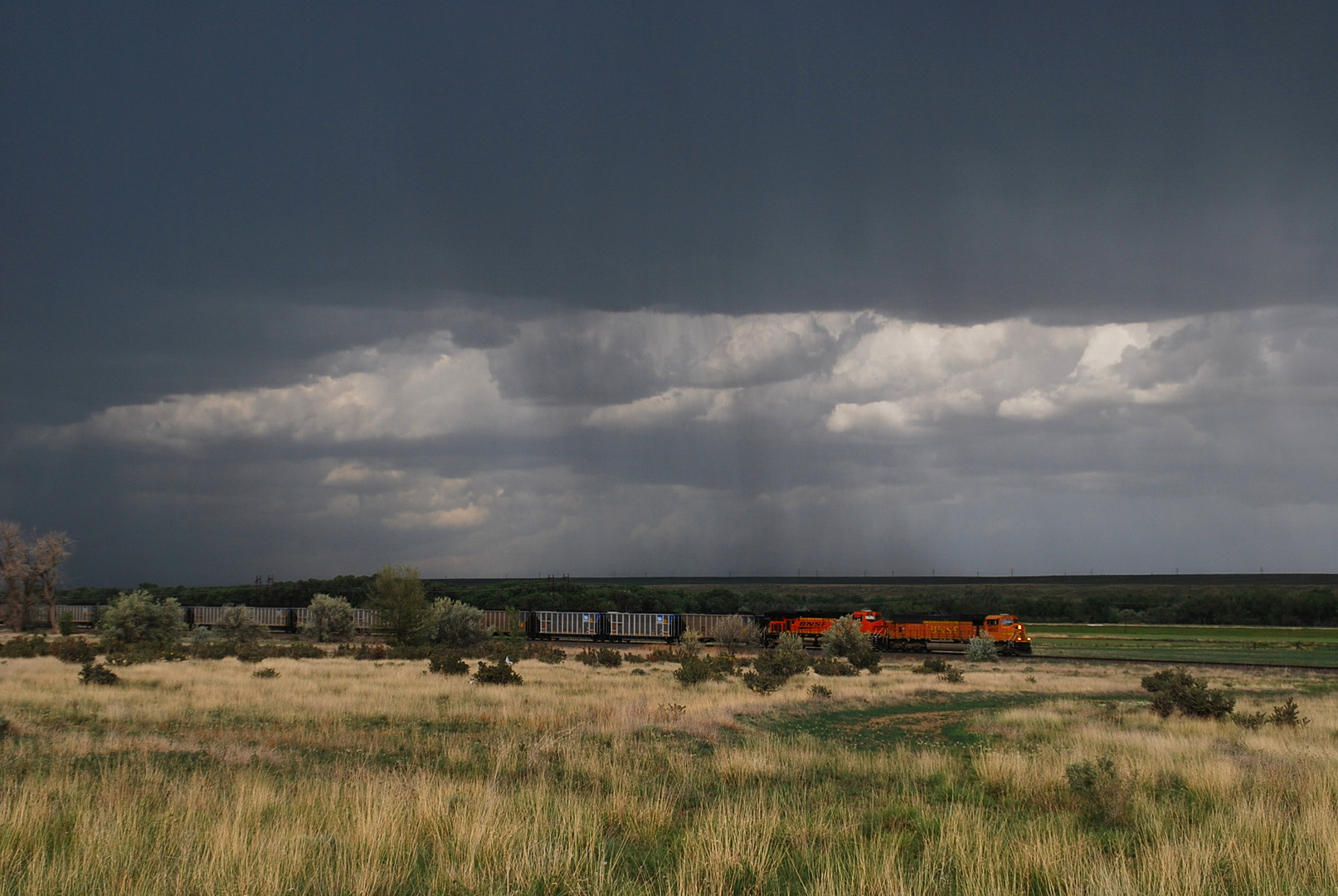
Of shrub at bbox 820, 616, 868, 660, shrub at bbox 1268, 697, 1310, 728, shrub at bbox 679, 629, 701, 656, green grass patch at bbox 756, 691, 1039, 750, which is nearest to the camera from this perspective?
green grass patch at bbox 756, 691, 1039, 750

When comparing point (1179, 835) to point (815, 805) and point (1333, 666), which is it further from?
point (1333, 666)

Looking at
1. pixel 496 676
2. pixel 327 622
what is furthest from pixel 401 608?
pixel 496 676

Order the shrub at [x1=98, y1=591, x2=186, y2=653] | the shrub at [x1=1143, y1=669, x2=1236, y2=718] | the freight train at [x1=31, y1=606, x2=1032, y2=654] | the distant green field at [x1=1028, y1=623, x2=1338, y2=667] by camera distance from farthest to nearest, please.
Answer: the freight train at [x1=31, y1=606, x2=1032, y2=654] < the distant green field at [x1=1028, y1=623, x2=1338, y2=667] < the shrub at [x1=98, y1=591, x2=186, y2=653] < the shrub at [x1=1143, y1=669, x2=1236, y2=718]

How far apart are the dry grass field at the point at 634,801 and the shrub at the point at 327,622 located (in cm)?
5427

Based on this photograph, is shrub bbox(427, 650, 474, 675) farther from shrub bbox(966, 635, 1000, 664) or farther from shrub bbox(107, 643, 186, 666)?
shrub bbox(966, 635, 1000, 664)

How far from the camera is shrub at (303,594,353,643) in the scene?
259 feet

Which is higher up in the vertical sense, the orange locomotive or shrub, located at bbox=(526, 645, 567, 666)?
shrub, located at bbox=(526, 645, 567, 666)

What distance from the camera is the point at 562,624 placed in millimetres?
86250

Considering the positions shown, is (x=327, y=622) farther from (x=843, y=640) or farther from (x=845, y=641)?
(x=845, y=641)

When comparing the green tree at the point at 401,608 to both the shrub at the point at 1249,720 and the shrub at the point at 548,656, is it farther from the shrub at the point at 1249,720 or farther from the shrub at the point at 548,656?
the shrub at the point at 1249,720

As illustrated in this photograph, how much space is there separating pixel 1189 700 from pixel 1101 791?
57.0 feet

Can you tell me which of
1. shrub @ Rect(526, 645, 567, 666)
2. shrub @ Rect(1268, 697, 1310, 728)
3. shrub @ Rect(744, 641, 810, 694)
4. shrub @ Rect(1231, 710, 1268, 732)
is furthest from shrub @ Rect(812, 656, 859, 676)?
shrub @ Rect(1268, 697, 1310, 728)

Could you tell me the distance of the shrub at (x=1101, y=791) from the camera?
1218 centimetres

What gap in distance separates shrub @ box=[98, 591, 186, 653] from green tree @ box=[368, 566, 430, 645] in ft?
50.3
